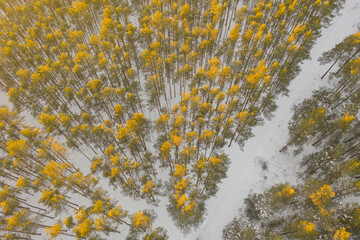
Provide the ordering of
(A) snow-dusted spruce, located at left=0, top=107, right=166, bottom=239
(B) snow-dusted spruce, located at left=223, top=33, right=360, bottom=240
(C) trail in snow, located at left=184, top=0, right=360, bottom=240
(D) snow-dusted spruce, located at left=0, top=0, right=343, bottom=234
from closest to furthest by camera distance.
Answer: (B) snow-dusted spruce, located at left=223, top=33, right=360, bottom=240
(A) snow-dusted spruce, located at left=0, top=107, right=166, bottom=239
(C) trail in snow, located at left=184, top=0, right=360, bottom=240
(D) snow-dusted spruce, located at left=0, top=0, right=343, bottom=234

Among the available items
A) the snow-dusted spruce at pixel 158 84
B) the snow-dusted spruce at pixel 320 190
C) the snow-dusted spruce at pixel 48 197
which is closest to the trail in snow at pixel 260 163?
the snow-dusted spruce at pixel 320 190

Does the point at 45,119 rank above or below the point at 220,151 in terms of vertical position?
below

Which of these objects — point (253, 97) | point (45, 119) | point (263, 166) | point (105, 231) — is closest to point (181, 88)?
point (253, 97)

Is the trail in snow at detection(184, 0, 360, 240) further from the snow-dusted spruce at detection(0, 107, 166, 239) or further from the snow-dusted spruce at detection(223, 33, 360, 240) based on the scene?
the snow-dusted spruce at detection(0, 107, 166, 239)

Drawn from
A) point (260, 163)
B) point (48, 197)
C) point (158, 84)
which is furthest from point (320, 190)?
point (48, 197)

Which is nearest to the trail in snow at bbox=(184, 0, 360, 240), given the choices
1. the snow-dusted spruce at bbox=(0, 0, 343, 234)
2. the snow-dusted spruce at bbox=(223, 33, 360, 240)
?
the snow-dusted spruce at bbox=(223, 33, 360, 240)

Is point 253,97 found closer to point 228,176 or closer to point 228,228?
point 228,176
